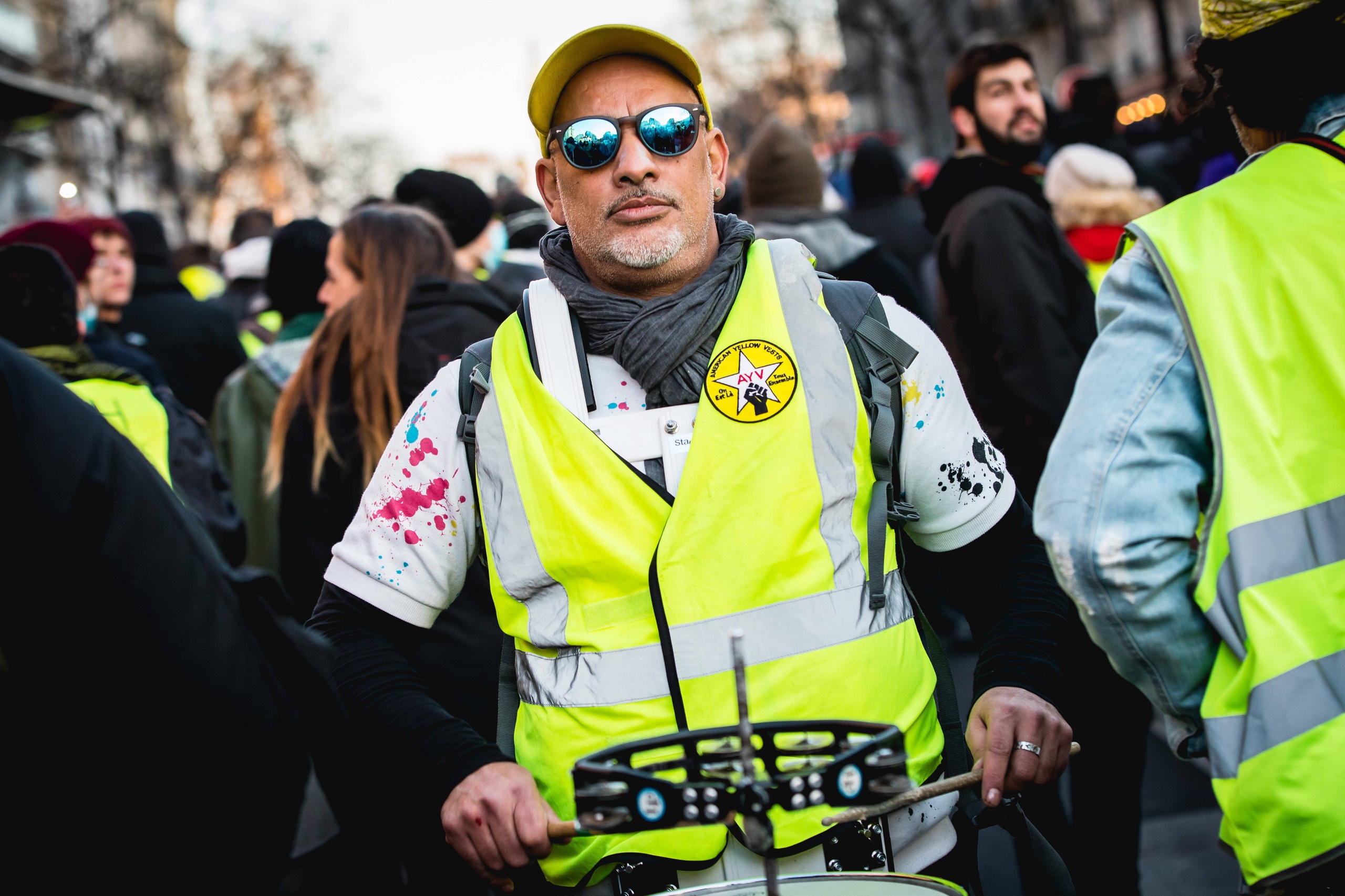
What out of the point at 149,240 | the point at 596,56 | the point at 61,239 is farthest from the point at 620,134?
the point at 149,240

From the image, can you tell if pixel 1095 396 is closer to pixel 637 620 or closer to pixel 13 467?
pixel 637 620

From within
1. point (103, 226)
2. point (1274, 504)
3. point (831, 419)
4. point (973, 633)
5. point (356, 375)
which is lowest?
point (973, 633)

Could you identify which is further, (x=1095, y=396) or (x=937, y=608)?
(x=937, y=608)

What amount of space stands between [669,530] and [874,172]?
600 cm

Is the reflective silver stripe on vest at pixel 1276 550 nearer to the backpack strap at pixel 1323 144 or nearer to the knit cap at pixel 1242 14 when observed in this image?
the backpack strap at pixel 1323 144

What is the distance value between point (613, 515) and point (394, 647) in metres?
0.59

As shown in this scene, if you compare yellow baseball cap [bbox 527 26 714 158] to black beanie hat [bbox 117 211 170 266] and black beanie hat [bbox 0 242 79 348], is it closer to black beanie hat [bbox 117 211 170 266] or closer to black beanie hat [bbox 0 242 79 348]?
black beanie hat [bbox 0 242 79 348]

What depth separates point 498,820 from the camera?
6.63 feet

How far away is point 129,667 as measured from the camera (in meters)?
1.52

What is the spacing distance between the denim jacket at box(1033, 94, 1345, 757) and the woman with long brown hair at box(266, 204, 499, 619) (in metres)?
2.49

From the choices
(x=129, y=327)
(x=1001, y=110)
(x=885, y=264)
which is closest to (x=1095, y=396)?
(x=1001, y=110)

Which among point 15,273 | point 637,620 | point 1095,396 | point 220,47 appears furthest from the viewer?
point 220,47

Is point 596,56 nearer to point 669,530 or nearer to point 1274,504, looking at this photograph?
point 669,530

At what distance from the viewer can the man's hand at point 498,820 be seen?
1.99 meters
